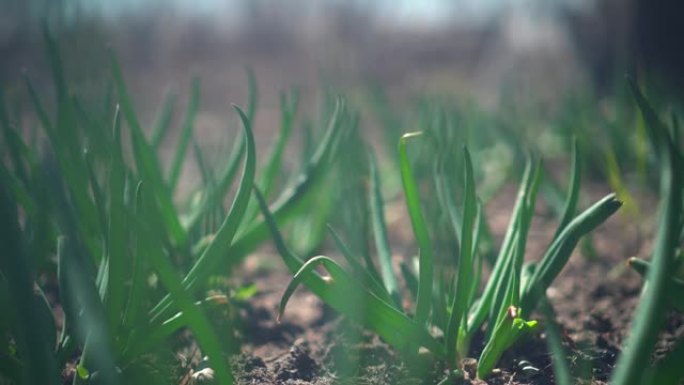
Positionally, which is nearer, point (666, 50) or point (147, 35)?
A: point (666, 50)

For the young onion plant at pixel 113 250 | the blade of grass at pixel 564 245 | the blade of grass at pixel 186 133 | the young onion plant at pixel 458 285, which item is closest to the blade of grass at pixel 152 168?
the young onion plant at pixel 113 250

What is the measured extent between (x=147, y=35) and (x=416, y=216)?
26.9ft

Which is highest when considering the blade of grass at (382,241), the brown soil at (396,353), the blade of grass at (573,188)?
the blade of grass at (573,188)

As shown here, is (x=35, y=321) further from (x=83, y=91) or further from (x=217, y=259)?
(x=83, y=91)

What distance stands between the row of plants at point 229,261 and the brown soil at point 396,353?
5cm

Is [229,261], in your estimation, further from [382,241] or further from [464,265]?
[464,265]

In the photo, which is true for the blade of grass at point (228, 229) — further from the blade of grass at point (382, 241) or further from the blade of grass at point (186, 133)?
the blade of grass at point (186, 133)

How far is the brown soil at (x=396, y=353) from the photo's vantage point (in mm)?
875

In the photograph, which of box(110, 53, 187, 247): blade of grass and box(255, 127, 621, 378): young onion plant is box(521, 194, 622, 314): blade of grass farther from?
box(110, 53, 187, 247): blade of grass

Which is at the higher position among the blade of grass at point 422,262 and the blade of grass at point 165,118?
the blade of grass at point 165,118

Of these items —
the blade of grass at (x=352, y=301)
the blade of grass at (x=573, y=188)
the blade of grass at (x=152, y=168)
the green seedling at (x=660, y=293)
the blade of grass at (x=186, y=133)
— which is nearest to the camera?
the green seedling at (x=660, y=293)

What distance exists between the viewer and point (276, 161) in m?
1.26

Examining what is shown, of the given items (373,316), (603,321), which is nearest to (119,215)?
(373,316)

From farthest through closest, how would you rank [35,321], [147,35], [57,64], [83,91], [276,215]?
[147,35] → [83,91] → [276,215] → [57,64] → [35,321]
